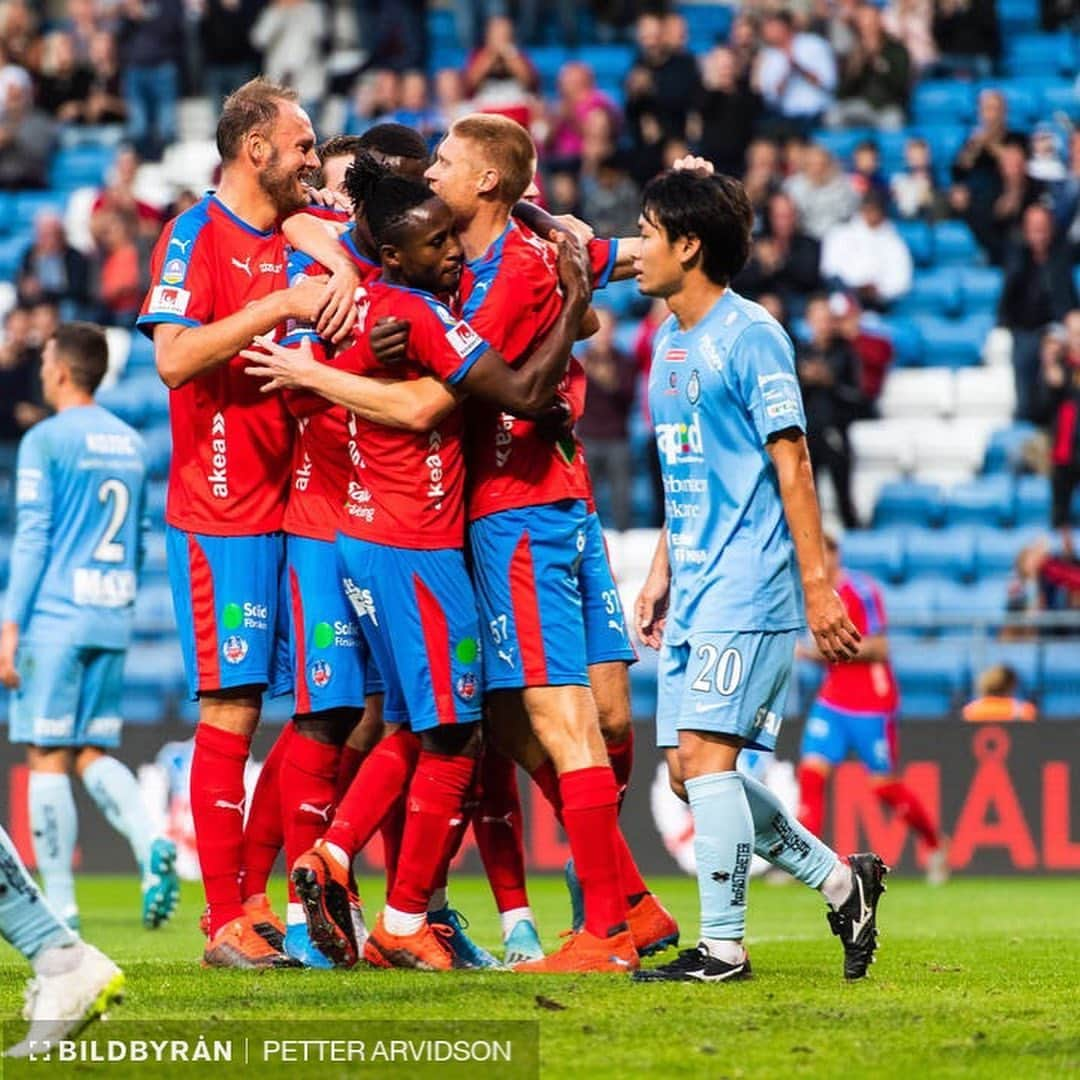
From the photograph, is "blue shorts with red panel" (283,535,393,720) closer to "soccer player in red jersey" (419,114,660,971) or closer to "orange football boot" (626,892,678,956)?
"soccer player in red jersey" (419,114,660,971)

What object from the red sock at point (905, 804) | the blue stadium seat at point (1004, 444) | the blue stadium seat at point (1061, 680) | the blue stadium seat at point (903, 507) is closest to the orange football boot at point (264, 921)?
the red sock at point (905, 804)

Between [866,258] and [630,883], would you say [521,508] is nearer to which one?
[630,883]

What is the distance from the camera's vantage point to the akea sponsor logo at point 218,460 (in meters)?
7.58

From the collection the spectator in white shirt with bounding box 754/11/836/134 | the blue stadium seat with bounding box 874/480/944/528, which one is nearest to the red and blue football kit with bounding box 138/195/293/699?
the blue stadium seat with bounding box 874/480/944/528

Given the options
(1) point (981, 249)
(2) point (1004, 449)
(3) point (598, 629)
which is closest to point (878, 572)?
(2) point (1004, 449)

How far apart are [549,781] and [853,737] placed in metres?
6.85

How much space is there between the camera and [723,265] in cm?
706

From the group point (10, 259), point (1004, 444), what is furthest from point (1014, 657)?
point (10, 259)

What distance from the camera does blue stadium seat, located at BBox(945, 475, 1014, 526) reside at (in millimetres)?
17406

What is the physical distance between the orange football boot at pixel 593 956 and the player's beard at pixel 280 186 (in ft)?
8.51

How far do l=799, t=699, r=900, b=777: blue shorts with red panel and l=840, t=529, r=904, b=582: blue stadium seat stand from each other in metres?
3.09

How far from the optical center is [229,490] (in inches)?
299

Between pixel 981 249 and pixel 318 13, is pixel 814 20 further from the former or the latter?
pixel 318 13

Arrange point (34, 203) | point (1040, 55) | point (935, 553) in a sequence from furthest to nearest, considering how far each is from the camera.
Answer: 1. point (34, 203)
2. point (1040, 55)
3. point (935, 553)
